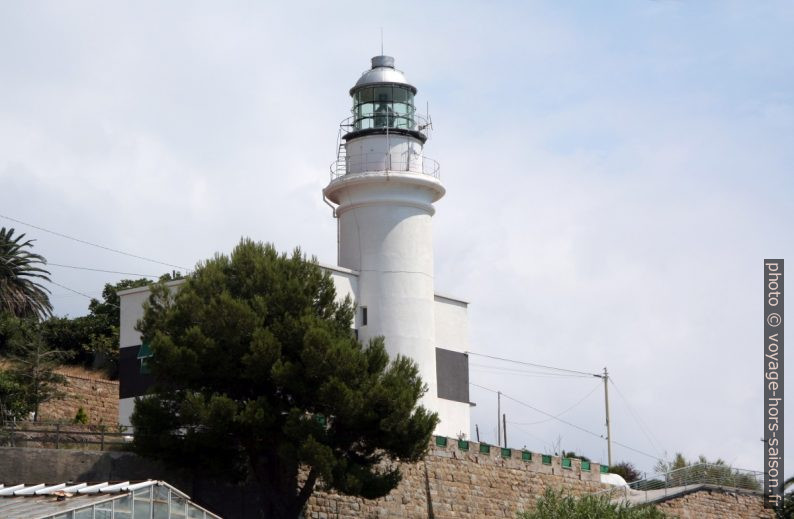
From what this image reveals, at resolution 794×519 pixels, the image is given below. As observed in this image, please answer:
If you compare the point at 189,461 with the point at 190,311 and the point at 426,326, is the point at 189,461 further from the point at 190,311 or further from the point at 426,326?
the point at 426,326

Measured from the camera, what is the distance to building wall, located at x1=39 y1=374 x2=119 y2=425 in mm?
39750

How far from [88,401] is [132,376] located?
22.5 ft

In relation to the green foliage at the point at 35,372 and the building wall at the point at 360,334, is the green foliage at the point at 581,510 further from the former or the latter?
the green foliage at the point at 35,372

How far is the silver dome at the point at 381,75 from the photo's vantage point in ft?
124

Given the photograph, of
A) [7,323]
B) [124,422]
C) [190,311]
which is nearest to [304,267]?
[190,311]

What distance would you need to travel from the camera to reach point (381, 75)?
38.0m

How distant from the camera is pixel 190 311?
95.5 ft

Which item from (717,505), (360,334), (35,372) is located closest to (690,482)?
(717,505)

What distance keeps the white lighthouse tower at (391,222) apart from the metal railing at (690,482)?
5.29 meters

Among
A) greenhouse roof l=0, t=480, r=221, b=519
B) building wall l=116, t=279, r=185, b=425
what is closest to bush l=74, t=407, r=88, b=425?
building wall l=116, t=279, r=185, b=425

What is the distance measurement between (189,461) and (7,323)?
1922 centimetres

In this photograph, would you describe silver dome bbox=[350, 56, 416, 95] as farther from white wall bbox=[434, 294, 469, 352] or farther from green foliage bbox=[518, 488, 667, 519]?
green foliage bbox=[518, 488, 667, 519]

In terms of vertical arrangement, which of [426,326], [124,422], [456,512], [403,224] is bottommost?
[456,512]

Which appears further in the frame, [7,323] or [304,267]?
[7,323]
